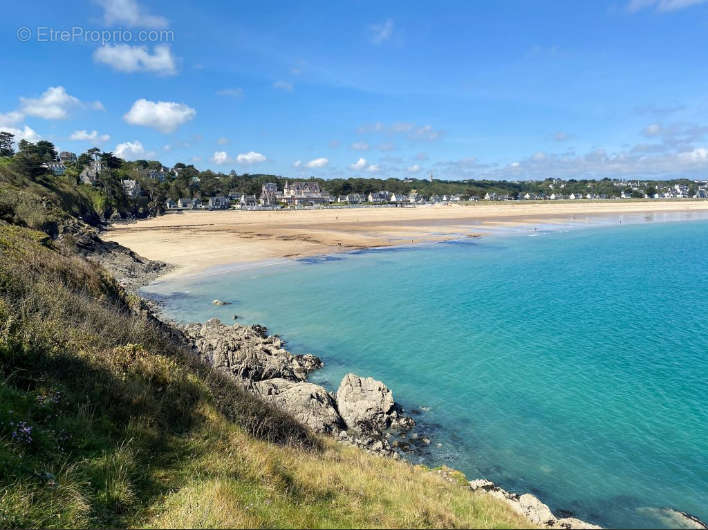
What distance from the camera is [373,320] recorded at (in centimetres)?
2569

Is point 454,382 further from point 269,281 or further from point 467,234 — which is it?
point 467,234

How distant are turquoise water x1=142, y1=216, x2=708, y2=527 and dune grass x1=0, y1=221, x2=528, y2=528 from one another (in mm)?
4941

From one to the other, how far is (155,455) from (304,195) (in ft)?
530

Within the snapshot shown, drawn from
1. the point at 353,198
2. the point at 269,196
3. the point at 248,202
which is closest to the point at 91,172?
the point at 248,202

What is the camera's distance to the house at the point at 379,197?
7279 inches

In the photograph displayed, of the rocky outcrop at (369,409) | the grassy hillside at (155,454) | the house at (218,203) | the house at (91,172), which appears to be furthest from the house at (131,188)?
the grassy hillside at (155,454)

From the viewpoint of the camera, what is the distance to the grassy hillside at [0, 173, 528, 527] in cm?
562

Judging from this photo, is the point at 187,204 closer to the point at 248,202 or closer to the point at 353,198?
the point at 248,202

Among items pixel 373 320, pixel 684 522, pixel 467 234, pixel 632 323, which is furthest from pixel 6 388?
pixel 467 234

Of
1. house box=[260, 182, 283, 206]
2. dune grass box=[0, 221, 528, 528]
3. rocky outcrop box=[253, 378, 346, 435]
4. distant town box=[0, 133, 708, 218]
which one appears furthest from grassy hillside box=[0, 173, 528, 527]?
house box=[260, 182, 283, 206]

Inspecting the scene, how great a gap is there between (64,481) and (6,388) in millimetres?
1964

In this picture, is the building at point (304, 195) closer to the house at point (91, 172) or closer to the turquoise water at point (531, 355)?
the house at point (91, 172)

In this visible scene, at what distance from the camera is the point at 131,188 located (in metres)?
118

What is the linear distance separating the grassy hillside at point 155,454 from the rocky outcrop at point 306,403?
103 inches
